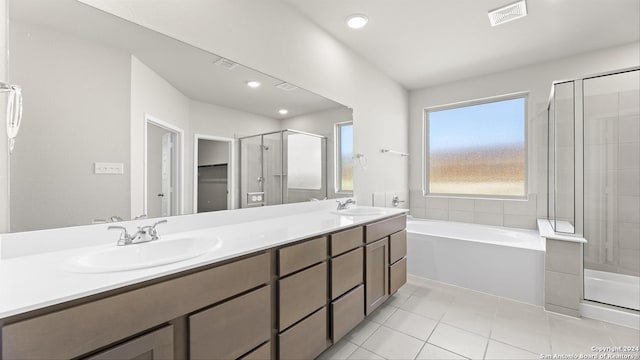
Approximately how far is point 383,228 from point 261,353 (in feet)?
4.30

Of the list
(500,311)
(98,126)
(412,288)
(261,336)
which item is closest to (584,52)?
(500,311)

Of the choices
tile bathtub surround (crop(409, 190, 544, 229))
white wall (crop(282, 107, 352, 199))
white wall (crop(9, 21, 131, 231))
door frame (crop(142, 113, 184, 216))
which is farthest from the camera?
tile bathtub surround (crop(409, 190, 544, 229))

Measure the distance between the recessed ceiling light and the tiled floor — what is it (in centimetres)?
258

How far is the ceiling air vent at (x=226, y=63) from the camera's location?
1.71m

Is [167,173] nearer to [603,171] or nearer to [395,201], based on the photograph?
[395,201]

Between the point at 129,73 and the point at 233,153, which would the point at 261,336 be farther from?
the point at 129,73

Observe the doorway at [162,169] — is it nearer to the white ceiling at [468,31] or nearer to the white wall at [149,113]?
the white wall at [149,113]

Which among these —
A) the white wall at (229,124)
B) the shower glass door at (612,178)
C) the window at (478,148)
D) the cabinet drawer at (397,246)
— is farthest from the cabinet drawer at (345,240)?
the window at (478,148)

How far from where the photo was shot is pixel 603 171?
2818 mm

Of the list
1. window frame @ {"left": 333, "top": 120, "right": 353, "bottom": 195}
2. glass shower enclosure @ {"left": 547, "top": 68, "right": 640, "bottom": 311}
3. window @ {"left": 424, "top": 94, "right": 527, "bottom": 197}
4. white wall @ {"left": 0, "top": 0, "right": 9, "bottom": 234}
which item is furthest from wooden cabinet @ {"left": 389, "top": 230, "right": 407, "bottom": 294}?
white wall @ {"left": 0, "top": 0, "right": 9, "bottom": 234}

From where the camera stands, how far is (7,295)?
684 mm

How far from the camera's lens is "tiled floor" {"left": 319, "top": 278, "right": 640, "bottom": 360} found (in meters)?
1.76

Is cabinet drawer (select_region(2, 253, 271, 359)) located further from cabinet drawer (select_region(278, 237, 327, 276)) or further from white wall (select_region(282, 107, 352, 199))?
white wall (select_region(282, 107, 352, 199))

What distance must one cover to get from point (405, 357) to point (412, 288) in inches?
45.5
